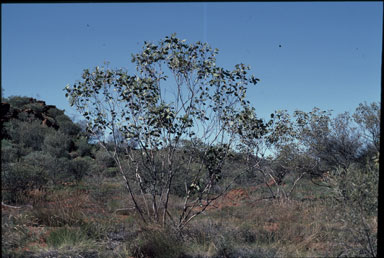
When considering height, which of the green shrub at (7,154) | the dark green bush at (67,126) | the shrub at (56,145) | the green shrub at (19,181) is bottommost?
the green shrub at (19,181)

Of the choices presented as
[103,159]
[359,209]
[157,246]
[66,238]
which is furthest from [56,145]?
[359,209]

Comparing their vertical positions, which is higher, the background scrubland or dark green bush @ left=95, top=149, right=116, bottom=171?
dark green bush @ left=95, top=149, right=116, bottom=171

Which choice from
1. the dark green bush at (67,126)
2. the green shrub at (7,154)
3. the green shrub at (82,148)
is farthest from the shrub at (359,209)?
the dark green bush at (67,126)

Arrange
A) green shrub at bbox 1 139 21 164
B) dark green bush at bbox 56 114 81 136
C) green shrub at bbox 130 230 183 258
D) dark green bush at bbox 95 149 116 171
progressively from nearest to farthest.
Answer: green shrub at bbox 130 230 183 258 < green shrub at bbox 1 139 21 164 < dark green bush at bbox 95 149 116 171 < dark green bush at bbox 56 114 81 136

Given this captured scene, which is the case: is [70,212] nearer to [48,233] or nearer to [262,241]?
[48,233]

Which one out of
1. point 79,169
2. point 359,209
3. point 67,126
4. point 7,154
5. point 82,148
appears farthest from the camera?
point 67,126

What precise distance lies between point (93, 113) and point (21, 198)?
354 centimetres

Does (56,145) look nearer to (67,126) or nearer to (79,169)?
(79,169)

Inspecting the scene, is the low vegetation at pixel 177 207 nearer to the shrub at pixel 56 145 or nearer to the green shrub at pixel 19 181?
the green shrub at pixel 19 181

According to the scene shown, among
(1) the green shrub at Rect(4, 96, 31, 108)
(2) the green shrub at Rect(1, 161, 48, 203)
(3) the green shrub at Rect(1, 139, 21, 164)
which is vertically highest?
(1) the green shrub at Rect(4, 96, 31, 108)

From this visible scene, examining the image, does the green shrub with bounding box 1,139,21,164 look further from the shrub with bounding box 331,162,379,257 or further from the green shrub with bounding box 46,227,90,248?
the shrub with bounding box 331,162,379,257

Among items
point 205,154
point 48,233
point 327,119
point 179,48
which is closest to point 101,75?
point 179,48

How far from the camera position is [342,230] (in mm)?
5023

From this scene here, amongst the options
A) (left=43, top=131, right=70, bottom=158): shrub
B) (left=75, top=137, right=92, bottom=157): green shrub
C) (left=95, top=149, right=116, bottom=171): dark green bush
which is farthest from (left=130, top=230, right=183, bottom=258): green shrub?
(left=75, top=137, right=92, bottom=157): green shrub
